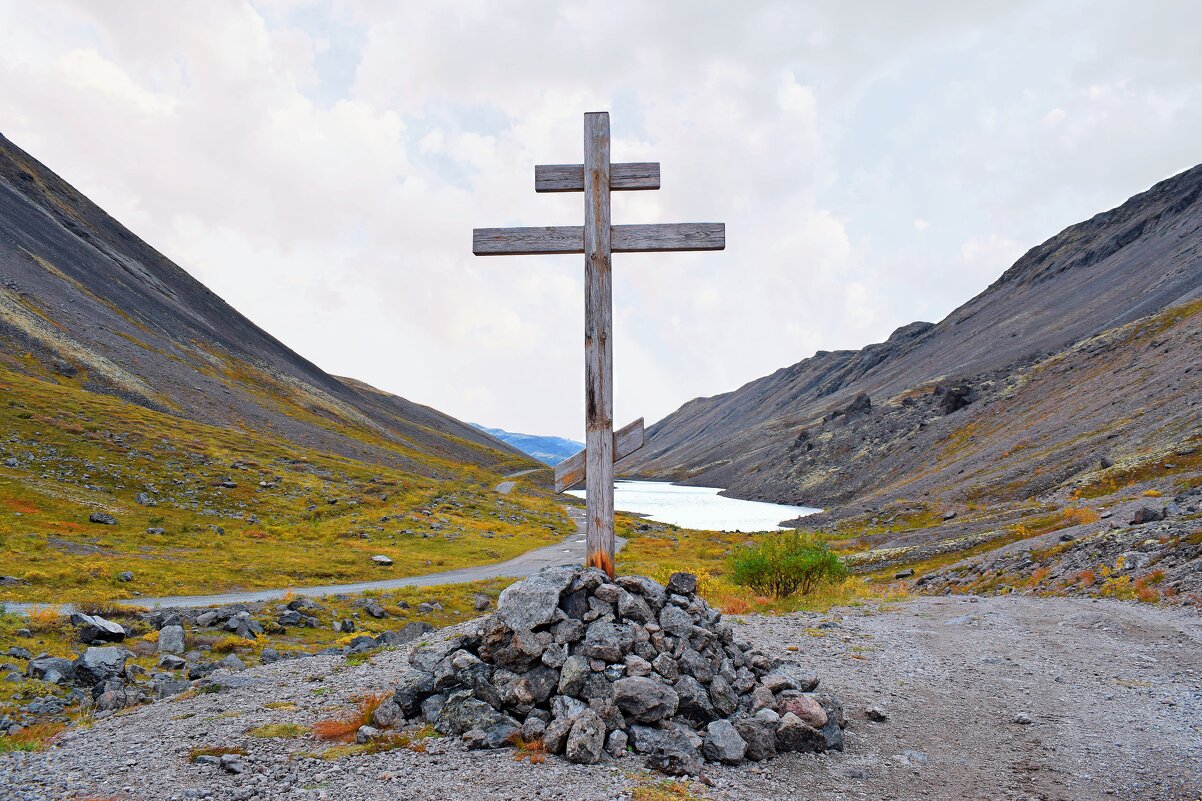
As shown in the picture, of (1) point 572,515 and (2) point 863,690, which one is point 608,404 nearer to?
(2) point 863,690

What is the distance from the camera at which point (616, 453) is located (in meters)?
10.2

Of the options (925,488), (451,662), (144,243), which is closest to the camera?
(451,662)

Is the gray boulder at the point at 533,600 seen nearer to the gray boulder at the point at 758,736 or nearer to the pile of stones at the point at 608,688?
the pile of stones at the point at 608,688

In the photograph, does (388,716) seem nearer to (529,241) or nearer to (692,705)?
(692,705)

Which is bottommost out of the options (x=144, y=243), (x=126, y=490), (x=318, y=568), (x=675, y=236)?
(x=318, y=568)

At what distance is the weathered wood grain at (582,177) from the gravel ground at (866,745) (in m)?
8.00

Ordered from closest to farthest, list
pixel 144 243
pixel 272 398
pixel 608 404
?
pixel 608 404 < pixel 272 398 < pixel 144 243

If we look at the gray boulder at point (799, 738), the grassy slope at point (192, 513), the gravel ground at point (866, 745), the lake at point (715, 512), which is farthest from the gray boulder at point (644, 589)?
the lake at point (715, 512)

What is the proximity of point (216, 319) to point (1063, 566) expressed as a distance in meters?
185

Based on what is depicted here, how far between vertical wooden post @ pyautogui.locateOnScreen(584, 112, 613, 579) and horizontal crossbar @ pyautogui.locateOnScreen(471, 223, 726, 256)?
0.22 meters

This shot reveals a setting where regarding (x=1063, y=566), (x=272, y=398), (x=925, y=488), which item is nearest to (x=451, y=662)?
(x=1063, y=566)

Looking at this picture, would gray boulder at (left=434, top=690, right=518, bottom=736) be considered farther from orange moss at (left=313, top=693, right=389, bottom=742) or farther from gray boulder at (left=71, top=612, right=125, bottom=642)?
gray boulder at (left=71, top=612, right=125, bottom=642)

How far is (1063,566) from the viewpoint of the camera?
958 inches

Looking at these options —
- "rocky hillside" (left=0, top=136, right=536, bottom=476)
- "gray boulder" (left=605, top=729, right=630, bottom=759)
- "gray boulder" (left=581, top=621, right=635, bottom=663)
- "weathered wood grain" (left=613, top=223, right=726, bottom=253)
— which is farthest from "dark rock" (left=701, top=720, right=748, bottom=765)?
"rocky hillside" (left=0, top=136, right=536, bottom=476)
